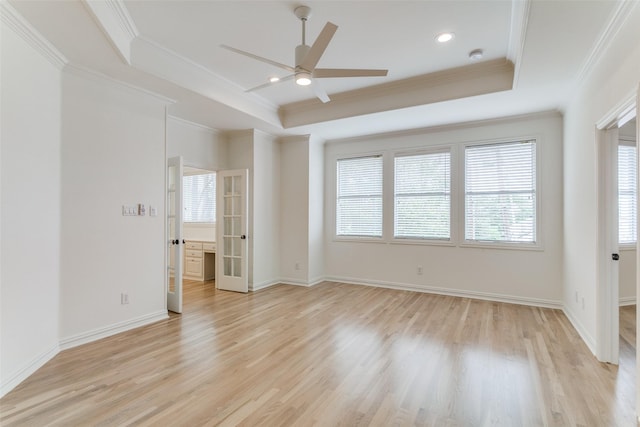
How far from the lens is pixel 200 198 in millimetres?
7121

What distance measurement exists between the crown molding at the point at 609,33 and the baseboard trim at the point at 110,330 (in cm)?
520

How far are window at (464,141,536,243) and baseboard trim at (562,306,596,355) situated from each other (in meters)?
1.07

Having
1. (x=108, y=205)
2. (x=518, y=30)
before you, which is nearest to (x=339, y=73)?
(x=518, y=30)

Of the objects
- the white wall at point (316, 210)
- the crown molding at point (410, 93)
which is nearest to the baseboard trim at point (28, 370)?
the white wall at point (316, 210)

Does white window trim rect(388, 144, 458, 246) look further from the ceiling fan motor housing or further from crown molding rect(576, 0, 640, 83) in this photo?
the ceiling fan motor housing

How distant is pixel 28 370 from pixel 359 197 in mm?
4961

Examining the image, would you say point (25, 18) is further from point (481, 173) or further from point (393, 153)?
point (481, 173)

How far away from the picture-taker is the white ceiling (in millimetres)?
2490

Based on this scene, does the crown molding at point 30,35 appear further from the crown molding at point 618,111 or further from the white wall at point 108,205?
the crown molding at point 618,111

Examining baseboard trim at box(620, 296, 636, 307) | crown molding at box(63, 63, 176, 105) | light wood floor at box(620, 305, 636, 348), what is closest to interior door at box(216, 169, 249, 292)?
crown molding at box(63, 63, 176, 105)

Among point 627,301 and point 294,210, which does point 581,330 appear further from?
point 294,210

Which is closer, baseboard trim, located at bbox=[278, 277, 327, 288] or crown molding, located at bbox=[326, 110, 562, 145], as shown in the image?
crown molding, located at bbox=[326, 110, 562, 145]

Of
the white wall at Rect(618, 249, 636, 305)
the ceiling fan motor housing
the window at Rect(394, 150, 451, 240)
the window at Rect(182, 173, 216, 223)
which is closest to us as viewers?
the ceiling fan motor housing

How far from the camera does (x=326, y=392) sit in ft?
7.62
